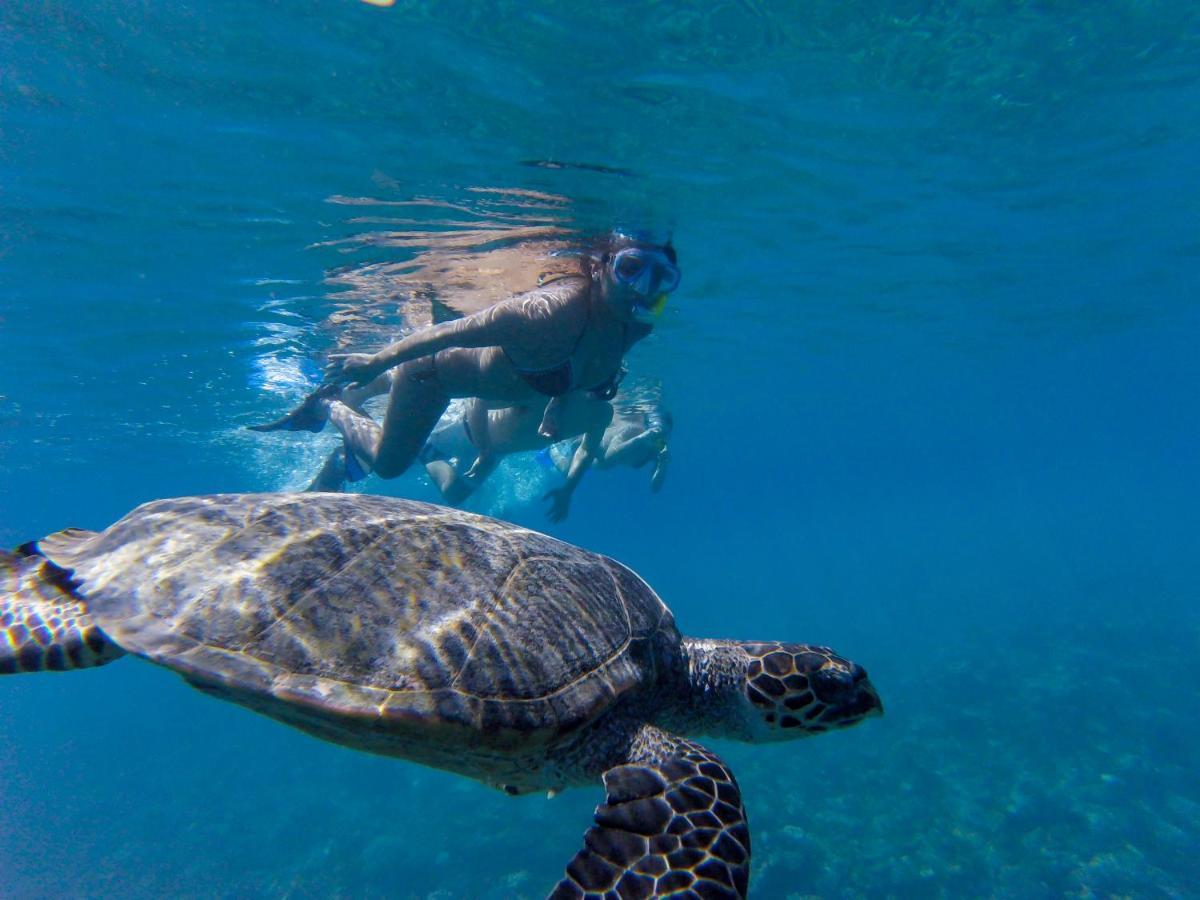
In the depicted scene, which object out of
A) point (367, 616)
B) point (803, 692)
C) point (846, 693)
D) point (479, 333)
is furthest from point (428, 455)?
point (846, 693)

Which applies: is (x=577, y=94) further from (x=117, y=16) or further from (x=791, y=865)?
(x=791, y=865)

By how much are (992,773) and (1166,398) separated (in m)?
57.7

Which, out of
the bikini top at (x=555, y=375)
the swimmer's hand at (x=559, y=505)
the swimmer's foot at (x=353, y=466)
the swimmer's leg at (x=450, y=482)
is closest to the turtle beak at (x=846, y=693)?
the bikini top at (x=555, y=375)

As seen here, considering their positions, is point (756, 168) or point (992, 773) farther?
point (992, 773)

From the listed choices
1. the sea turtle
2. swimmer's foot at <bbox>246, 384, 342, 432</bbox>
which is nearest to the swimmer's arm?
swimmer's foot at <bbox>246, 384, 342, 432</bbox>

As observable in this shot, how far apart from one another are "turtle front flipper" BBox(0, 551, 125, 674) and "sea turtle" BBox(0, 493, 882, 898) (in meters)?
0.01

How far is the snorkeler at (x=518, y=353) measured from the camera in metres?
6.77

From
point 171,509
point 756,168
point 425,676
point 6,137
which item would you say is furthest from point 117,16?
point 756,168

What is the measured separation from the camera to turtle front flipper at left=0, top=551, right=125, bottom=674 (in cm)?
315

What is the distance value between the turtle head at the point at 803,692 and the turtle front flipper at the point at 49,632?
330 centimetres

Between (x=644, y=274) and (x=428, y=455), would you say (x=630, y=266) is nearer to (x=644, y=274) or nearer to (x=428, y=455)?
(x=644, y=274)

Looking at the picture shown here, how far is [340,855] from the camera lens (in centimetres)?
1380

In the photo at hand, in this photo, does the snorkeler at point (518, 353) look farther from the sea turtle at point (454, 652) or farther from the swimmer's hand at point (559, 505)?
the sea turtle at point (454, 652)

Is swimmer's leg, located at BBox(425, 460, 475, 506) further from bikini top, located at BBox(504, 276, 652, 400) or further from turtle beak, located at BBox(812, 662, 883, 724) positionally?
turtle beak, located at BBox(812, 662, 883, 724)
